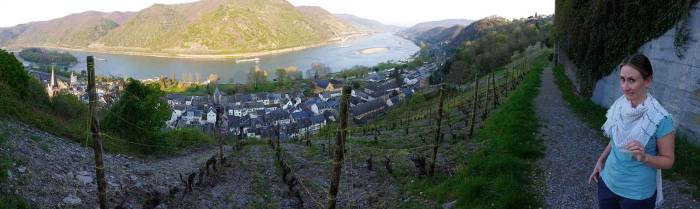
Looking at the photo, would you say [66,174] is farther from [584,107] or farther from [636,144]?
[584,107]

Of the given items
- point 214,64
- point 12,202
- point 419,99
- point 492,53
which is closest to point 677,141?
point 12,202

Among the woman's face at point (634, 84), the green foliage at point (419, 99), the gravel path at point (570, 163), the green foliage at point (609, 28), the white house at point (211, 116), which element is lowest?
the white house at point (211, 116)

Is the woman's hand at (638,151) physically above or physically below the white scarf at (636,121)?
below

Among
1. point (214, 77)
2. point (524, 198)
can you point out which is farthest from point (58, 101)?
point (214, 77)

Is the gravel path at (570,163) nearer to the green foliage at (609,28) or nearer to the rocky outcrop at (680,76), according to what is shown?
the rocky outcrop at (680,76)

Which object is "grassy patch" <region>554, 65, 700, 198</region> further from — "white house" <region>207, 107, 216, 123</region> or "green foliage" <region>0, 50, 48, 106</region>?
"white house" <region>207, 107, 216, 123</region>

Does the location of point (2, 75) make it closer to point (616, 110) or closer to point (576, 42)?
point (616, 110)

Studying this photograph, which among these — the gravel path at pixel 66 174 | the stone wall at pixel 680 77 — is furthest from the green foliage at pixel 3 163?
the stone wall at pixel 680 77
